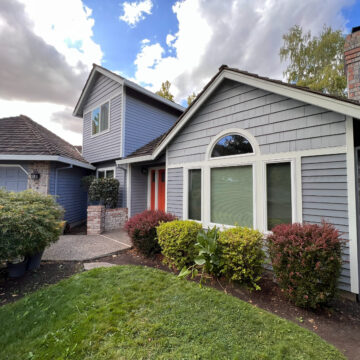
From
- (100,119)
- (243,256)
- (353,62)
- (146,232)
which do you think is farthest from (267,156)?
(100,119)

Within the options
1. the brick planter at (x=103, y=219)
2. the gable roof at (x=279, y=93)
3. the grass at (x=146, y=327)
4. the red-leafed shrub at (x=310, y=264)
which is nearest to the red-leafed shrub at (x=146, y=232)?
the grass at (x=146, y=327)

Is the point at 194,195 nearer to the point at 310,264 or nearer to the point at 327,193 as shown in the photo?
the point at 327,193

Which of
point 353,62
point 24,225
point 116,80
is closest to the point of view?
point 24,225

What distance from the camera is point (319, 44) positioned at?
1486 centimetres

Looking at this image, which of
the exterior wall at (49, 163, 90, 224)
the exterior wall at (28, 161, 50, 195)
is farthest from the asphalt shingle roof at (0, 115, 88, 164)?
the exterior wall at (49, 163, 90, 224)

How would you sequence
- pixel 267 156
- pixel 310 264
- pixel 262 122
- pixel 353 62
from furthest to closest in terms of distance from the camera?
1. pixel 353 62
2. pixel 262 122
3. pixel 267 156
4. pixel 310 264

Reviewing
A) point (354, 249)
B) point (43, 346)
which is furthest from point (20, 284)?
point (354, 249)

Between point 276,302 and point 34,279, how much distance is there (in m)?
4.55

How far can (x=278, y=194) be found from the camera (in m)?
3.85

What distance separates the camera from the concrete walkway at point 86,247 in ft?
16.2

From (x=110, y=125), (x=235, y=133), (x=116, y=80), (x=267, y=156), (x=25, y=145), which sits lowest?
(x=267, y=156)

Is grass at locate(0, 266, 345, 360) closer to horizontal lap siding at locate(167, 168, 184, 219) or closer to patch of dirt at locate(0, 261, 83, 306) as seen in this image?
patch of dirt at locate(0, 261, 83, 306)

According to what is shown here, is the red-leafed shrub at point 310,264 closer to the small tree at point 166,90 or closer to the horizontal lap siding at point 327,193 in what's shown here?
the horizontal lap siding at point 327,193

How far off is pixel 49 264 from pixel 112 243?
1775 millimetres
